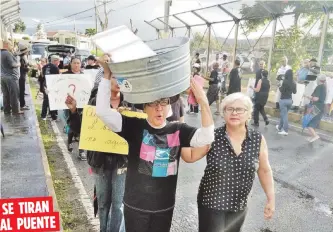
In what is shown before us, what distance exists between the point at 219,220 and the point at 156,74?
109cm

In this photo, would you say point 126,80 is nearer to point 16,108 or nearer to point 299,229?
point 299,229

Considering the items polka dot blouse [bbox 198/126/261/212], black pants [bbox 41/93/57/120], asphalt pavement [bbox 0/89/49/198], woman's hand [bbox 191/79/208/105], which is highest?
woman's hand [bbox 191/79/208/105]

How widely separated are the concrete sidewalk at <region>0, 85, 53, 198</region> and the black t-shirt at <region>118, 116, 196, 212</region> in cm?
233

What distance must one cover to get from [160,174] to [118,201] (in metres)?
0.81

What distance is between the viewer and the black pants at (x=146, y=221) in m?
2.09

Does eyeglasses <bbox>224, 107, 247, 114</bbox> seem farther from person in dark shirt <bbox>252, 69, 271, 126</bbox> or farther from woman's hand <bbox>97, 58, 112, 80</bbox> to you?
person in dark shirt <bbox>252, 69, 271, 126</bbox>

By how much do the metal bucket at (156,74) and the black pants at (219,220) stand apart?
89cm

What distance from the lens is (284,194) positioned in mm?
4613

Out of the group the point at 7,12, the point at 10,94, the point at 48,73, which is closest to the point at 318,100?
the point at 48,73

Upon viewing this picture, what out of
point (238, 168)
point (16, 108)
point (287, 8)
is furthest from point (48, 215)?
point (287, 8)

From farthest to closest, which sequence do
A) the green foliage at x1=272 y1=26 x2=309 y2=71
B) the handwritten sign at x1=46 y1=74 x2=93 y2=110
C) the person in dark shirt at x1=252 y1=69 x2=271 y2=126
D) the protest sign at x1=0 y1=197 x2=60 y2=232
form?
1. the green foliage at x1=272 y1=26 x2=309 y2=71
2. the person in dark shirt at x1=252 y1=69 x2=271 y2=126
3. the handwritten sign at x1=46 y1=74 x2=93 y2=110
4. the protest sign at x1=0 y1=197 x2=60 y2=232

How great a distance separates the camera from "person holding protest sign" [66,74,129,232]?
2619 millimetres

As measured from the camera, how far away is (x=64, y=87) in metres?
5.18

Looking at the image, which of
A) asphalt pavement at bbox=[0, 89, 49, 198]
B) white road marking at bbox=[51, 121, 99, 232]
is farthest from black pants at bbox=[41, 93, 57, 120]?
white road marking at bbox=[51, 121, 99, 232]
